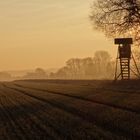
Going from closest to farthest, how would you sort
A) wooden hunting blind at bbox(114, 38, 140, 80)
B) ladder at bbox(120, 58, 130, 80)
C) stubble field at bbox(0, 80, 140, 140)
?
1. stubble field at bbox(0, 80, 140, 140)
2. wooden hunting blind at bbox(114, 38, 140, 80)
3. ladder at bbox(120, 58, 130, 80)

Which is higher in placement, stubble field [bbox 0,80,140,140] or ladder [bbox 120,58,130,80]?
ladder [bbox 120,58,130,80]

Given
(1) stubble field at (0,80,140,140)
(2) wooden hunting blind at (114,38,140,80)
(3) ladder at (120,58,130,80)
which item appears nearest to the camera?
(1) stubble field at (0,80,140,140)

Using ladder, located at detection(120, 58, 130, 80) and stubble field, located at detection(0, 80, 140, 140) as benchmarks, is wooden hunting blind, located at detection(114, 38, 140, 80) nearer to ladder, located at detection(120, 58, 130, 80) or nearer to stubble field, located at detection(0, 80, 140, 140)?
ladder, located at detection(120, 58, 130, 80)

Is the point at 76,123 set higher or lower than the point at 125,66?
lower

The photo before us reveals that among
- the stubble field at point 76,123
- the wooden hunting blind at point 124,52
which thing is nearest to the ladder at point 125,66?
→ the wooden hunting blind at point 124,52

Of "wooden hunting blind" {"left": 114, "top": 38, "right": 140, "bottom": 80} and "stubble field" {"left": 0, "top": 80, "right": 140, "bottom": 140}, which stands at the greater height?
"wooden hunting blind" {"left": 114, "top": 38, "right": 140, "bottom": 80}

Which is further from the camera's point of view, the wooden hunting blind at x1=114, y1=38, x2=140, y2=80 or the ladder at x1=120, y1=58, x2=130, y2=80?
the ladder at x1=120, y1=58, x2=130, y2=80

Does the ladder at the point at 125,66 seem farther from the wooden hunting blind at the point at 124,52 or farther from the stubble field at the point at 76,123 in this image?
the stubble field at the point at 76,123

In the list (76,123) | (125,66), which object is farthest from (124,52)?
(76,123)

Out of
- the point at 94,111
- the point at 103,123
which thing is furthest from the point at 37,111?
the point at 103,123

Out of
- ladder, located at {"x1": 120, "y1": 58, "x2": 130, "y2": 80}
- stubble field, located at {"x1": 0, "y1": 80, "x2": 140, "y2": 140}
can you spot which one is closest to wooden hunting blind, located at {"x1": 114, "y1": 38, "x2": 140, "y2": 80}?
ladder, located at {"x1": 120, "y1": 58, "x2": 130, "y2": 80}

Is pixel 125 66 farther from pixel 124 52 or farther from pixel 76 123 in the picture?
pixel 76 123

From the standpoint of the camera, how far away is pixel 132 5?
161 feet

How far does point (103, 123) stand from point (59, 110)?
687 cm
